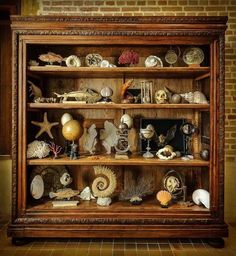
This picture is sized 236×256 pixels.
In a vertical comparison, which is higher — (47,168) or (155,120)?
(155,120)

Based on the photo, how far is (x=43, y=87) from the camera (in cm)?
383

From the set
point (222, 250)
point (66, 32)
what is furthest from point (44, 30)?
point (222, 250)

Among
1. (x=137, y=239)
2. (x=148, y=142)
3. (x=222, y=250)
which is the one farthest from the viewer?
(x=148, y=142)

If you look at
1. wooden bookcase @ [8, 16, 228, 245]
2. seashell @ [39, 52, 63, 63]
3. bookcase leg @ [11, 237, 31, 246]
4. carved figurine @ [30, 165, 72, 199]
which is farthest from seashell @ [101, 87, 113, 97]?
bookcase leg @ [11, 237, 31, 246]

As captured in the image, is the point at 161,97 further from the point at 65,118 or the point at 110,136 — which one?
the point at 65,118

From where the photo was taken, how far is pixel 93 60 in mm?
3535

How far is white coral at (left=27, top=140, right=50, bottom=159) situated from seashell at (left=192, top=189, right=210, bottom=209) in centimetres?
171

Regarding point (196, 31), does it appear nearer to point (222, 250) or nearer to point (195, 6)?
point (195, 6)

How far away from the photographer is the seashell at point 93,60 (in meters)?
3.52

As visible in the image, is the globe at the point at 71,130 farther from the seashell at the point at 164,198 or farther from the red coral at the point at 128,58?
the seashell at the point at 164,198

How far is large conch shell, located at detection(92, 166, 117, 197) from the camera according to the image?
3.47m

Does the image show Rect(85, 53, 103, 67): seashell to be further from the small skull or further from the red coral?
the small skull

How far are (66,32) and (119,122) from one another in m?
1.23

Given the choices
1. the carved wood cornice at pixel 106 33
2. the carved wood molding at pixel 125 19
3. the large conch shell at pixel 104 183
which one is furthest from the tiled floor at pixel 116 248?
the carved wood molding at pixel 125 19
